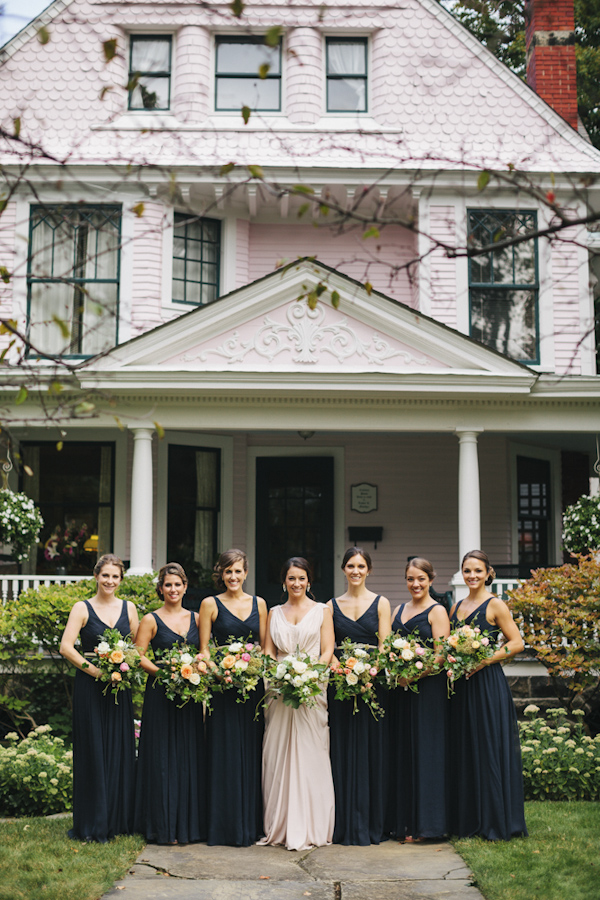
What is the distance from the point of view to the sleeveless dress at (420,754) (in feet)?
19.1

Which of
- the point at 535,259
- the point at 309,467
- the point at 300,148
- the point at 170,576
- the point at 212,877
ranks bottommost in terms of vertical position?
the point at 212,877

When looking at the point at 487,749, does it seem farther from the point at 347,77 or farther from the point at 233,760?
the point at 347,77

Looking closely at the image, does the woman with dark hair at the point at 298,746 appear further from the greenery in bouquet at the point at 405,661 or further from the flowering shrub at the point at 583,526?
the flowering shrub at the point at 583,526

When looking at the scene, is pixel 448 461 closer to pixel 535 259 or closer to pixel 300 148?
pixel 535 259

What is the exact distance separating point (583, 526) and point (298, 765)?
5.87 metres

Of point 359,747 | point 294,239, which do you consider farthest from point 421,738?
point 294,239

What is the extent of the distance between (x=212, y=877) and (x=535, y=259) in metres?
9.66

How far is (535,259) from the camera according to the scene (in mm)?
12531

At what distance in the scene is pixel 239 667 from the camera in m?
5.72

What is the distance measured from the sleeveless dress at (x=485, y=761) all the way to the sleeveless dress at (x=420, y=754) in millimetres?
104

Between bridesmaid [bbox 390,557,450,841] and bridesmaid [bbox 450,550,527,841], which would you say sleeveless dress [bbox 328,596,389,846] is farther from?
bridesmaid [bbox 450,550,527,841]

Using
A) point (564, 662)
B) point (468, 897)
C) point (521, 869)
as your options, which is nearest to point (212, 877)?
point (468, 897)

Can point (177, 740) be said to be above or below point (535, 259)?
below

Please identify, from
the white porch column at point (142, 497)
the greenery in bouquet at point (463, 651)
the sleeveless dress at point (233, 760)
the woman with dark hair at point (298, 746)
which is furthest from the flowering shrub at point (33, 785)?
the white porch column at point (142, 497)
